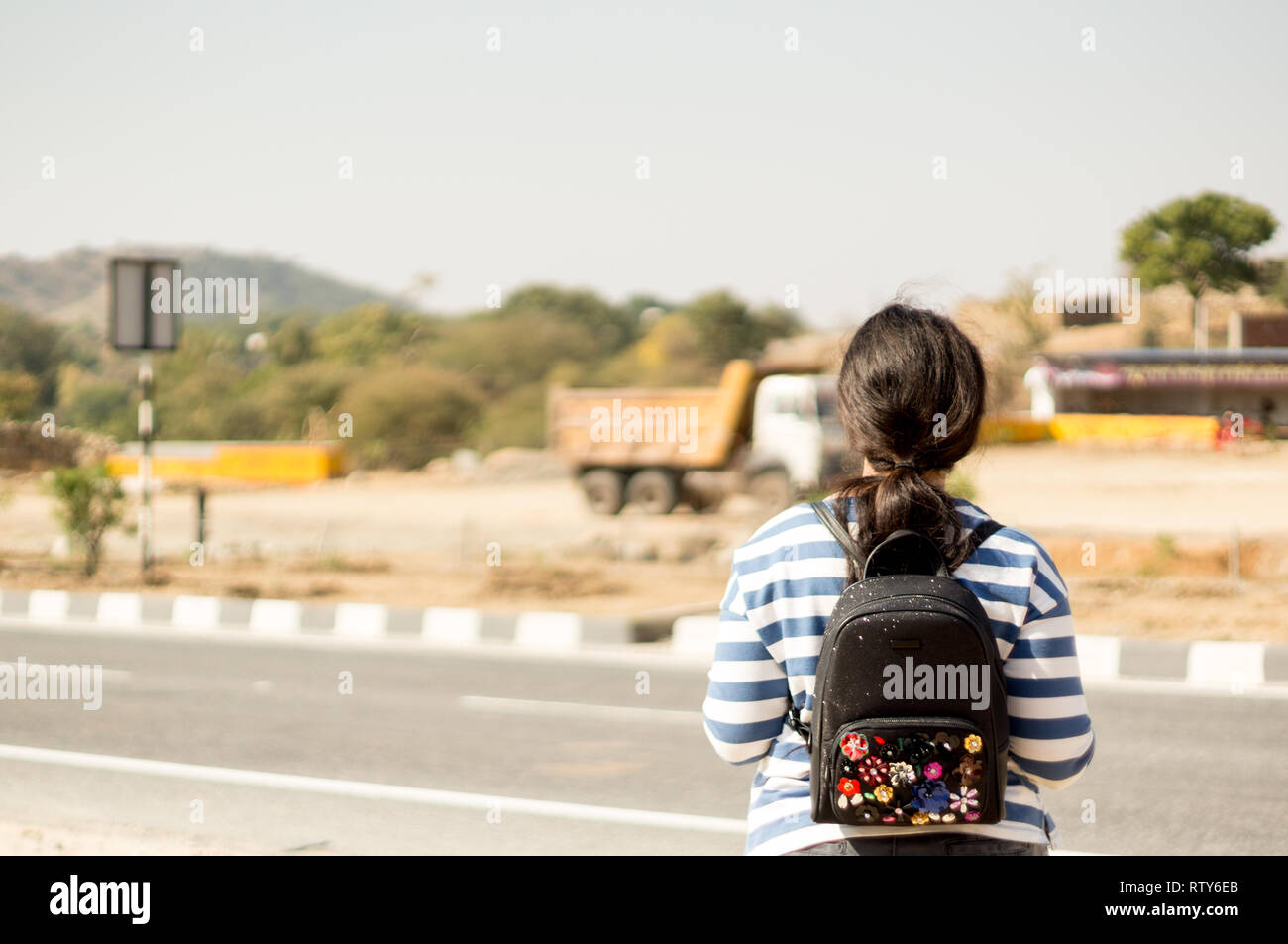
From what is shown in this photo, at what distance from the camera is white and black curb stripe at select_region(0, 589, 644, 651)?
38.4 feet

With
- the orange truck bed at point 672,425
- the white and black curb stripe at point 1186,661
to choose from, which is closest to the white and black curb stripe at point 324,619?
the white and black curb stripe at point 1186,661

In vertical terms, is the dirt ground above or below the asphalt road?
above

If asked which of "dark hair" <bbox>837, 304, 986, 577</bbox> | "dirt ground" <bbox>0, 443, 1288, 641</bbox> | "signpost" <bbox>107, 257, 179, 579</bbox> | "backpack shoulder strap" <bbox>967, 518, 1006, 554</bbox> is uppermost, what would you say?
"signpost" <bbox>107, 257, 179, 579</bbox>

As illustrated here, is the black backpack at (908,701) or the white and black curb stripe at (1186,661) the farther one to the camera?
the white and black curb stripe at (1186,661)

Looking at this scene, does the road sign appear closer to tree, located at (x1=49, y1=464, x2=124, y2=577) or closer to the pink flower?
tree, located at (x1=49, y1=464, x2=124, y2=577)

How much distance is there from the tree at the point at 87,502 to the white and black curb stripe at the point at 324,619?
118 cm

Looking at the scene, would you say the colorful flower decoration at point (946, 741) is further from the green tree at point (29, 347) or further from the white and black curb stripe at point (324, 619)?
the green tree at point (29, 347)

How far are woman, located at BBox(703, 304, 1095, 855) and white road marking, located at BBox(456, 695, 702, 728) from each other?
19.7 feet

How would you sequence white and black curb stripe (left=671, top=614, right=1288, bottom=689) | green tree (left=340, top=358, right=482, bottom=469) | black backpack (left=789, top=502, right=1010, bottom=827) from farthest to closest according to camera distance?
green tree (left=340, top=358, right=482, bottom=469)
white and black curb stripe (left=671, top=614, right=1288, bottom=689)
black backpack (left=789, top=502, right=1010, bottom=827)

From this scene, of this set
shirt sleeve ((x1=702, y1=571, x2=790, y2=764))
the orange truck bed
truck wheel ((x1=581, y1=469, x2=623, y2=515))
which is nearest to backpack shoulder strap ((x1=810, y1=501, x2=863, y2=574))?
shirt sleeve ((x1=702, y1=571, x2=790, y2=764))

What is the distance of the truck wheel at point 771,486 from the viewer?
2420 centimetres

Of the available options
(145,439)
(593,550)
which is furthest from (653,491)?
(145,439)

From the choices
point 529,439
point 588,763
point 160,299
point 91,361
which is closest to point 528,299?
point 91,361

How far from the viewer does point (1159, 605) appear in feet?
40.4
